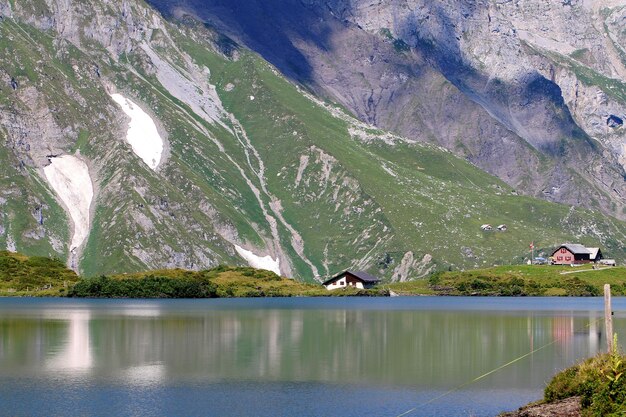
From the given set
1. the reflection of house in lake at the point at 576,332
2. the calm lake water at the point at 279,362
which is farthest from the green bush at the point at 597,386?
the reflection of house in lake at the point at 576,332

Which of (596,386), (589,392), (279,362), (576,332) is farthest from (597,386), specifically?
(576,332)

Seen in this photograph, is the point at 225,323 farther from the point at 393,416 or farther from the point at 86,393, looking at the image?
the point at 393,416

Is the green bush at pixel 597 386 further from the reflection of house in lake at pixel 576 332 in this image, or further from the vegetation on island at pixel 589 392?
the reflection of house in lake at pixel 576 332

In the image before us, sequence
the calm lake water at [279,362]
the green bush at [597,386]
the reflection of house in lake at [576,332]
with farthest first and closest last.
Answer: the reflection of house in lake at [576,332] → the calm lake water at [279,362] → the green bush at [597,386]

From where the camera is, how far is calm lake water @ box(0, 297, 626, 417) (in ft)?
204

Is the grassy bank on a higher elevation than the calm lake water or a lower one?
higher

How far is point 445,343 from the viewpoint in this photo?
9794 cm

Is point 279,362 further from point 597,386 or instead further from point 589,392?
point 597,386

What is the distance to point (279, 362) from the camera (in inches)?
3260

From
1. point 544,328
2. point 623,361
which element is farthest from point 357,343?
point 623,361

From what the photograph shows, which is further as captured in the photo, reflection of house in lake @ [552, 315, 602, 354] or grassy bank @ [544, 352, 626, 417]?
reflection of house in lake @ [552, 315, 602, 354]

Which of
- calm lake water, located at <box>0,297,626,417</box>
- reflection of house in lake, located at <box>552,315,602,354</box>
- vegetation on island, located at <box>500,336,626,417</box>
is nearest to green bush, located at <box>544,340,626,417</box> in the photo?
vegetation on island, located at <box>500,336,626,417</box>

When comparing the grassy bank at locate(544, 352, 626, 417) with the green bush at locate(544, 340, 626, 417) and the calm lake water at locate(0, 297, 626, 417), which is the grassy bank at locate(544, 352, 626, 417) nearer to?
the green bush at locate(544, 340, 626, 417)

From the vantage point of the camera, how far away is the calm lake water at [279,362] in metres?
62.3
